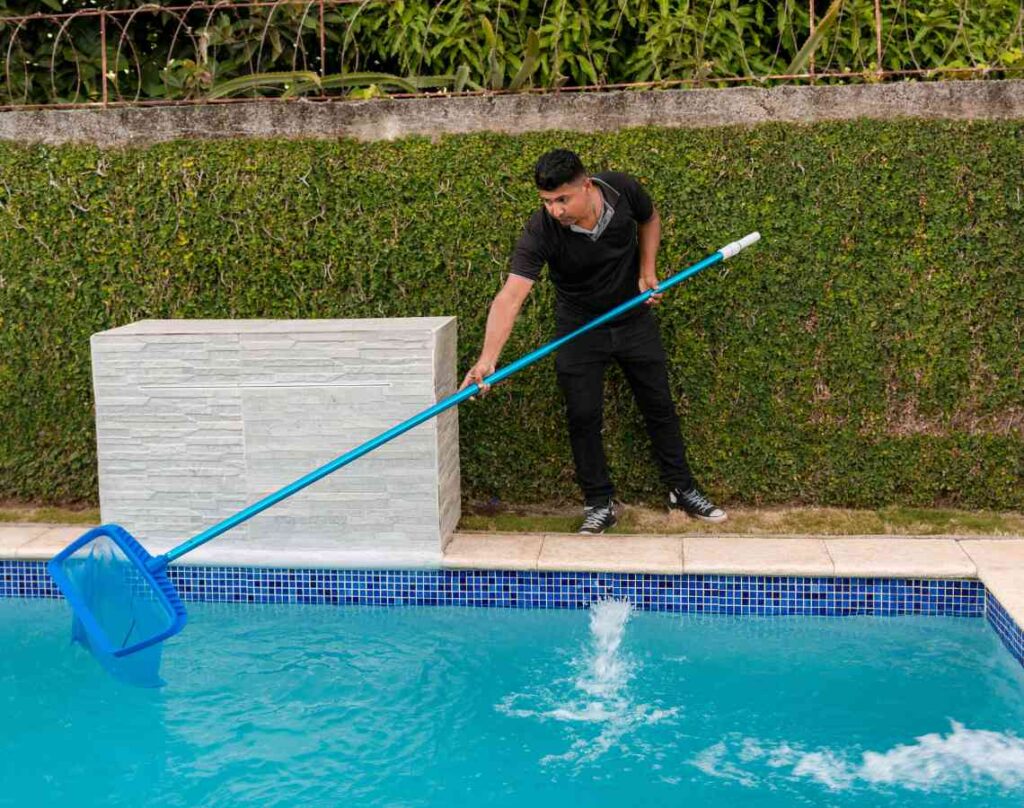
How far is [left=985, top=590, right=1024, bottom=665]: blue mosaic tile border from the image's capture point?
14.0 feet

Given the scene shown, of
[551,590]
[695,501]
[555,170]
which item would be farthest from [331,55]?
[551,590]

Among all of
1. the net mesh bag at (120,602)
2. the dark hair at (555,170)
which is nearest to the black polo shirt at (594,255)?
the dark hair at (555,170)

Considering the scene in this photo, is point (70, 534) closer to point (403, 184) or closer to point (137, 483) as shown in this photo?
point (137, 483)

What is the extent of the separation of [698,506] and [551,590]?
99 cm

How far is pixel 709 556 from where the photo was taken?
499cm

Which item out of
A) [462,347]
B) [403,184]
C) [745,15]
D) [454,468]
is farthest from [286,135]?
[745,15]

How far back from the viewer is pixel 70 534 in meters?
5.45

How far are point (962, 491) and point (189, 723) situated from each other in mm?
3519

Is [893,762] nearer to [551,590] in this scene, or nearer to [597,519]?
[551,590]

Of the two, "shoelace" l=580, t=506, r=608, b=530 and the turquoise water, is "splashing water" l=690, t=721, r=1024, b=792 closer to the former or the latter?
the turquoise water

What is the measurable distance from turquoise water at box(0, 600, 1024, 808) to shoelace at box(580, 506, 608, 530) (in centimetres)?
63

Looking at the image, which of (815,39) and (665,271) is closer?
(665,271)

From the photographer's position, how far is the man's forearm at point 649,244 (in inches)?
207

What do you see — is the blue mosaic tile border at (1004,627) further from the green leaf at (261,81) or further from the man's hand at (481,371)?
the green leaf at (261,81)
